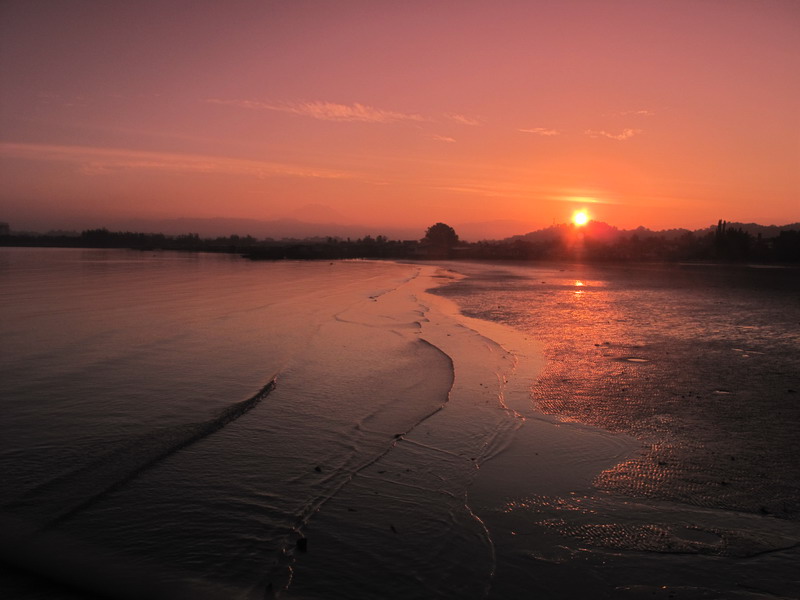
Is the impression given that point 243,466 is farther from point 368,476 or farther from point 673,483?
point 673,483

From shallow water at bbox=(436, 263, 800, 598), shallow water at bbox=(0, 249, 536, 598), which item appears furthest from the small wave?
shallow water at bbox=(436, 263, 800, 598)

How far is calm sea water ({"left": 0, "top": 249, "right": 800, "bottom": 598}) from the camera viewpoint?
15.3 ft

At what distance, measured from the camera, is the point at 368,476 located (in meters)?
6.79

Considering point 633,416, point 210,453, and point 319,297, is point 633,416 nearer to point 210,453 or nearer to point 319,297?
point 210,453

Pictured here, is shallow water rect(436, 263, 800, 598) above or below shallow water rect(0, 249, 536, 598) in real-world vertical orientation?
above

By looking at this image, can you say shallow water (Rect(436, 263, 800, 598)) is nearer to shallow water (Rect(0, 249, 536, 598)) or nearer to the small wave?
shallow water (Rect(0, 249, 536, 598))

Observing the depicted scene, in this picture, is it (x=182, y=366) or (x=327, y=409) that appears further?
(x=182, y=366)

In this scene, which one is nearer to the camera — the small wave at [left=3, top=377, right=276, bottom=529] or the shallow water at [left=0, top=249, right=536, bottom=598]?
the shallow water at [left=0, top=249, right=536, bottom=598]

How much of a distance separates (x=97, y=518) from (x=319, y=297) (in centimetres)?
2809

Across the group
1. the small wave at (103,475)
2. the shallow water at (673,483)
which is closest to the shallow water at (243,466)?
the small wave at (103,475)

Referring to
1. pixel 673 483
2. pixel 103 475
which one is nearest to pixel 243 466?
pixel 103 475

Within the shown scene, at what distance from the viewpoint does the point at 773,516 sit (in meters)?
5.63

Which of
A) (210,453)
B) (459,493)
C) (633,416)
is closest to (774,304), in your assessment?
(633,416)

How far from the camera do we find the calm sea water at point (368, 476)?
4.68m
